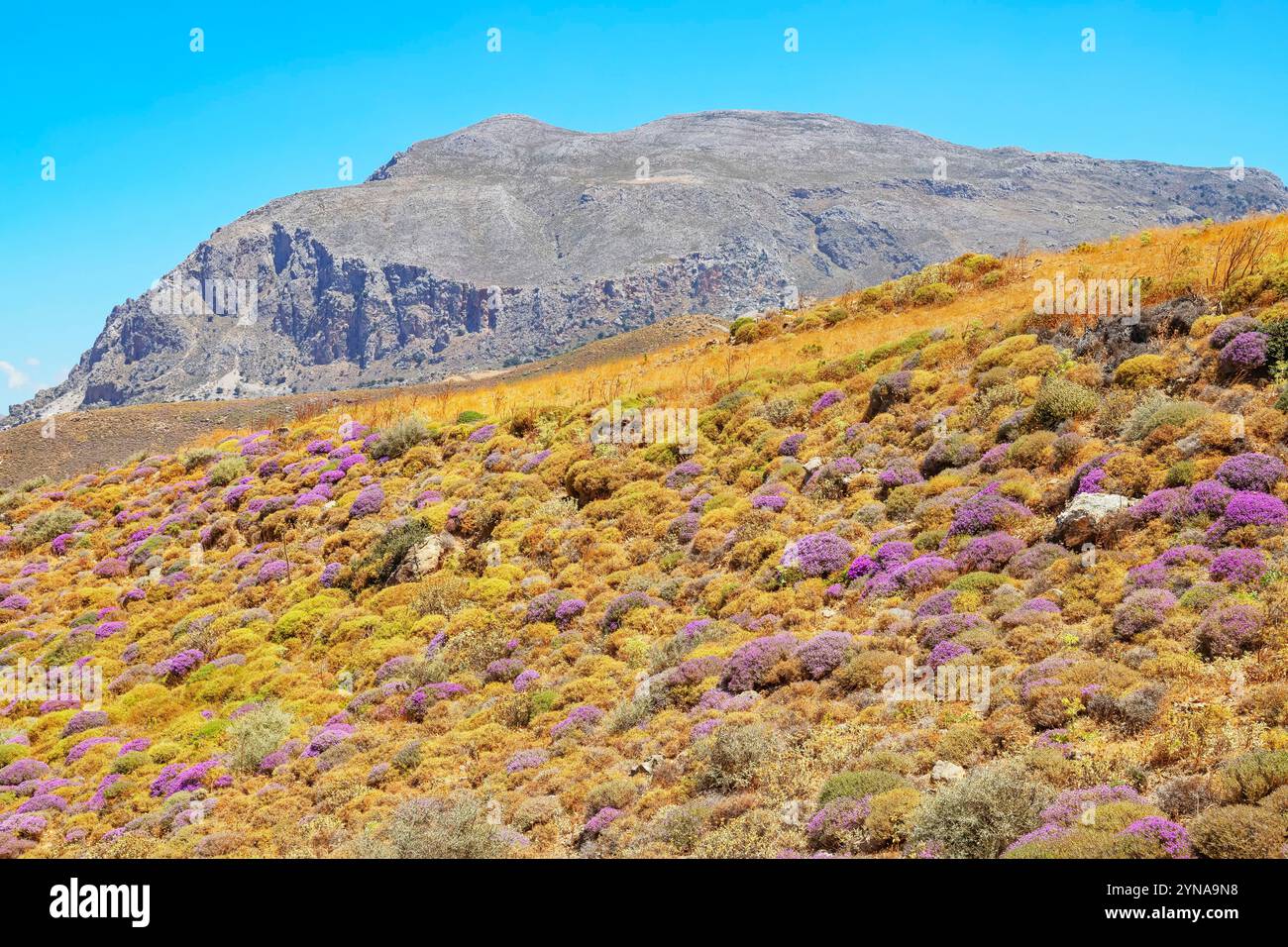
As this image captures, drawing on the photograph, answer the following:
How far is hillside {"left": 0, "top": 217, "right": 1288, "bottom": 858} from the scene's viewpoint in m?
8.26

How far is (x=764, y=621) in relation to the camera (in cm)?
1327

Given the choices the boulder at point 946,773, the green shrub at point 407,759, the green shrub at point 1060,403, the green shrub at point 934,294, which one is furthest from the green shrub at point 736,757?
the green shrub at point 934,294

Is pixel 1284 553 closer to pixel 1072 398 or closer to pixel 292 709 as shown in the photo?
pixel 1072 398

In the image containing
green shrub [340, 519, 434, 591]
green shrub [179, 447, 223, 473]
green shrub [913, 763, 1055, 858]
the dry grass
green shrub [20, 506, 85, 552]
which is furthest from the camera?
green shrub [179, 447, 223, 473]

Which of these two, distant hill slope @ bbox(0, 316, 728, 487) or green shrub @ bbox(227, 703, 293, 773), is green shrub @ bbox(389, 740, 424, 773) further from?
distant hill slope @ bbox(0, 316, 728, 487)

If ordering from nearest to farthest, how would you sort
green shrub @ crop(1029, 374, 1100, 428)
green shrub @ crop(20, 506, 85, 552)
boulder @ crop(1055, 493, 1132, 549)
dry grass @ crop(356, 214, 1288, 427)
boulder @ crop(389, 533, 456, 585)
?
boulder @ crop(1055, 493, 1132, 549) → green shrub @ crop(1029, 374, 1100, 428) → boulder @ crop(389, 533, 456, 585) → dry grass @ crop(356, 214, 1288, 427) → green shrub @ crop(20, 506, 85, 552)

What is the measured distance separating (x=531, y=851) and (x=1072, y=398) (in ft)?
41.3

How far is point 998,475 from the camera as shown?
47.8 feet

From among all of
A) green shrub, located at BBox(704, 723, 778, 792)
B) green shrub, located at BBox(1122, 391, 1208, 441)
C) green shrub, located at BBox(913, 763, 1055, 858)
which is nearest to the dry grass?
green shrub, located at BBox(1122, 391, 1208, 441)

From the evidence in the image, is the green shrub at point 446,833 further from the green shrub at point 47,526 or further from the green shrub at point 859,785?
the green shrub at point 47,526

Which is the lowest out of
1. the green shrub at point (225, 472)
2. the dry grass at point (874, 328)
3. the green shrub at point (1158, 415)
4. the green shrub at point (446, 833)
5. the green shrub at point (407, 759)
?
the green shrub at point (407, 759)

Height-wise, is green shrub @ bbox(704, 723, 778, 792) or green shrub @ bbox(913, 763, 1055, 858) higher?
green shrub @ bbox(913, 763, 1055, 858)

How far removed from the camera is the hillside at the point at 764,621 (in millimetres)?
8258
